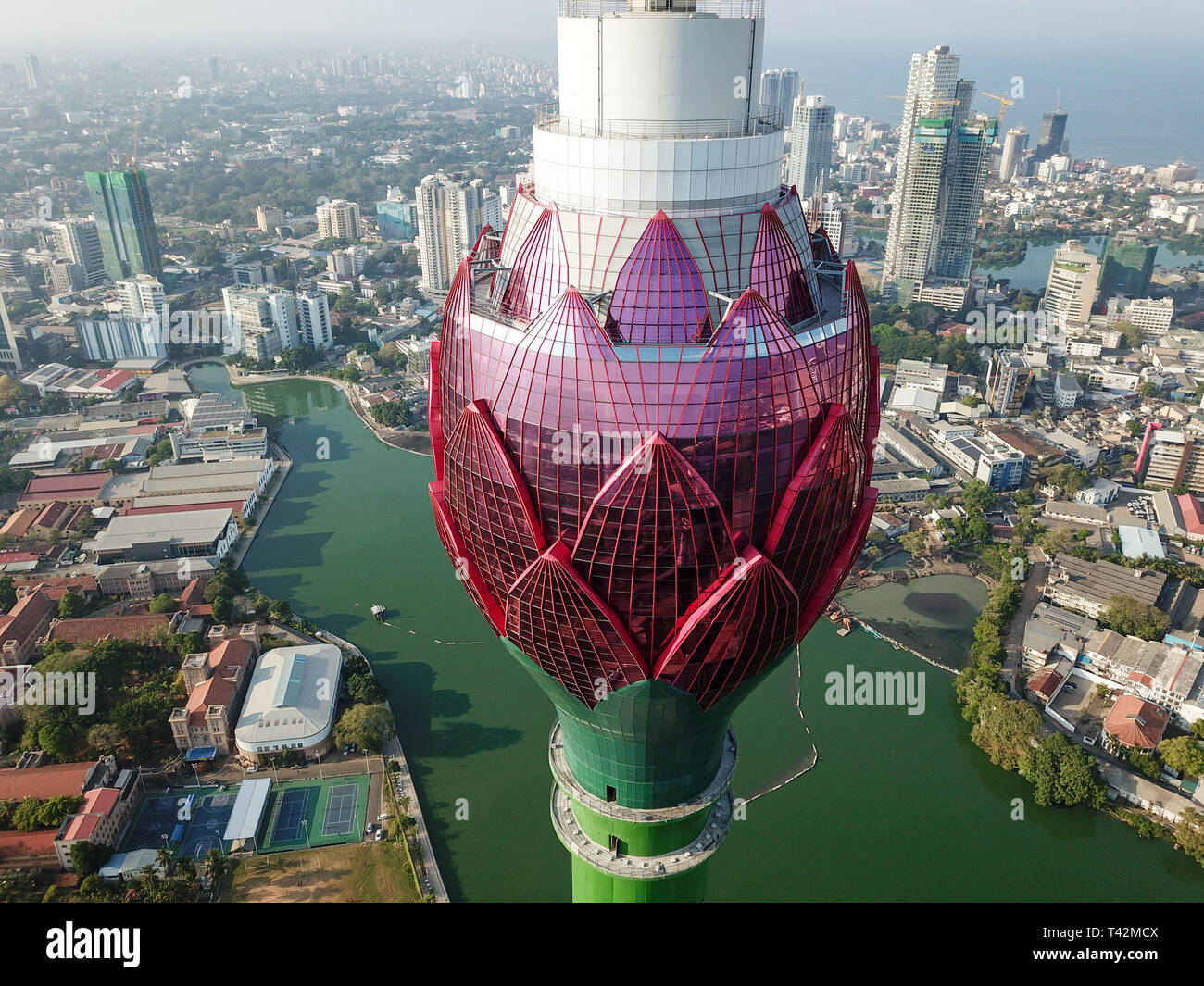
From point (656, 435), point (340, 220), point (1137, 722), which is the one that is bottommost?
point (1137, 722)

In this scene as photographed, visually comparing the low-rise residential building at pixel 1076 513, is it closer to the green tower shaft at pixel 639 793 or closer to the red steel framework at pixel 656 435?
the green tower shaft at pixel 639 793

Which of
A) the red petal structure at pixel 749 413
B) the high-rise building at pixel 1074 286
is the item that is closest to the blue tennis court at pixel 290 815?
the red petal structure at pixel 749 413

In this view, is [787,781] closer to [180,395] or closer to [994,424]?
[994,424]

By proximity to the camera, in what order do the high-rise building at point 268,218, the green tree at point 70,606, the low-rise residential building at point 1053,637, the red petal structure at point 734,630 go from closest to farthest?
the red petal structure at point 734,630
the low-rise residential building at point 1053,637
the green tree at point 70,606
the high-rise building at point 268,218

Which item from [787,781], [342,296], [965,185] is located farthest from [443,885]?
[965,185]

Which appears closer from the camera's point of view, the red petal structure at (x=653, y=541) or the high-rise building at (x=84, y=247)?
the red petal structure at (x=653, y=541)

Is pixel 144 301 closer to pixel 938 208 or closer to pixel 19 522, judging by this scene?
pixel 19 522

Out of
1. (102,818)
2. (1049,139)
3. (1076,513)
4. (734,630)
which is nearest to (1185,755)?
(1076,513)
